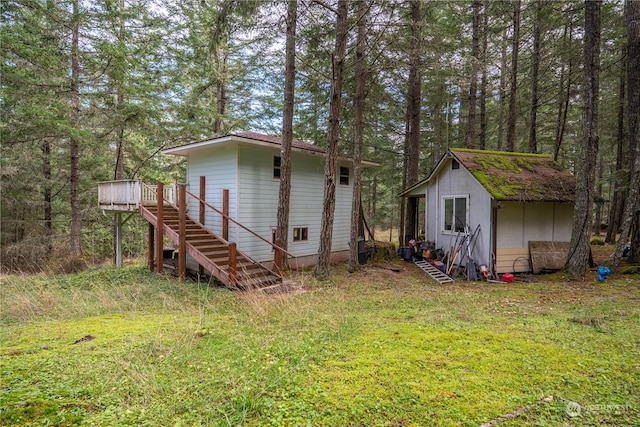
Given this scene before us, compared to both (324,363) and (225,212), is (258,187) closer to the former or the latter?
(225,212)

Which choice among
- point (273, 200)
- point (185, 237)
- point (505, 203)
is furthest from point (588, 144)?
point (185, 237)

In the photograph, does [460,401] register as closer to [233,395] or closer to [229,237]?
[233,395]

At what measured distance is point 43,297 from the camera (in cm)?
657

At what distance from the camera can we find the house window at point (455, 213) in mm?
9938

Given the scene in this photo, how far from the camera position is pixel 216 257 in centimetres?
889

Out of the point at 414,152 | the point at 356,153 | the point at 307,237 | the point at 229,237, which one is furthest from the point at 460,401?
the point at 414,152

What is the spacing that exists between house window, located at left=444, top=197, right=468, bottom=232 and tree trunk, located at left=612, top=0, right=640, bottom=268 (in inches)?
147

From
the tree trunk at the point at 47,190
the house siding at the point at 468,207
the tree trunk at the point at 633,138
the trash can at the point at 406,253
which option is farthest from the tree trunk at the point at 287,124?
the tree trunk at the point at 47,190

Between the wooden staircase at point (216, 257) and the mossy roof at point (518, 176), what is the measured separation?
6548 mm

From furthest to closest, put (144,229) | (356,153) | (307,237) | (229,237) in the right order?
(144,229) → (307,237) → (229,237) → (356,153)

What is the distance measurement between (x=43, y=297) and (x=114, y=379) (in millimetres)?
5398

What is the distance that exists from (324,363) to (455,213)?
8477mm

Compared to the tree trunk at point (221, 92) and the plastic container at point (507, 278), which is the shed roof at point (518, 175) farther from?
the tree trunk at point (221, 92)

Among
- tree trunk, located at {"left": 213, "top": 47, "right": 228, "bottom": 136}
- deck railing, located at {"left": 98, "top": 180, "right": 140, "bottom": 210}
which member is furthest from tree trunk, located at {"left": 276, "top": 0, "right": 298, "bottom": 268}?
tree trunk, located at {"left": 213, "top": 47, "right": 228, "bottom": 136}
